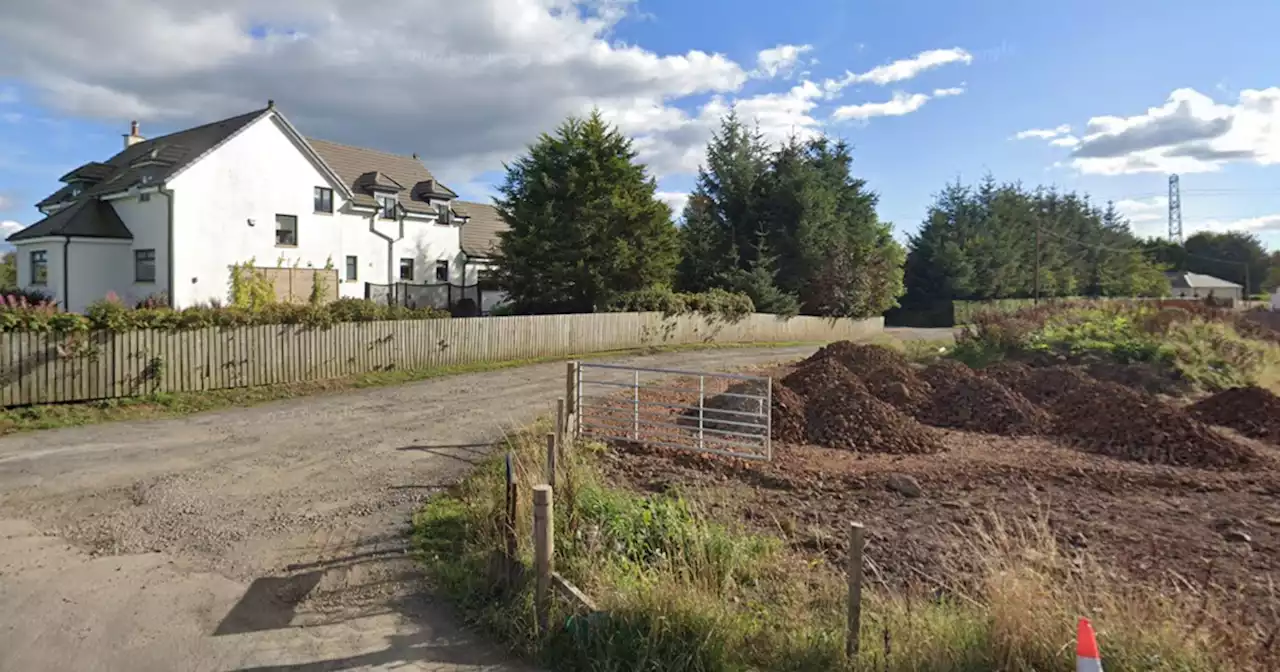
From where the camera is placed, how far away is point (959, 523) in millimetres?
7047

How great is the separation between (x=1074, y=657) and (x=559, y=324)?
20691 millimetres

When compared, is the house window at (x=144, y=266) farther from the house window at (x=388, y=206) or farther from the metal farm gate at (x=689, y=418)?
the metal farm gate at (x=689, y=418)

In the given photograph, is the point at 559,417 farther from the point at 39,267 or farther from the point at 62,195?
the point at 62,195

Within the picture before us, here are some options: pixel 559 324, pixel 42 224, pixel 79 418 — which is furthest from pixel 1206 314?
pixel 42 224

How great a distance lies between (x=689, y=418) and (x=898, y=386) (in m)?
5.80

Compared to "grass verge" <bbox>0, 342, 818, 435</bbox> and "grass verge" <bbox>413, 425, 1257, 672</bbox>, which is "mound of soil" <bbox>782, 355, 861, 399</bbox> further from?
"grass verge" <bbox>0, 342, 818, 435</bbox>

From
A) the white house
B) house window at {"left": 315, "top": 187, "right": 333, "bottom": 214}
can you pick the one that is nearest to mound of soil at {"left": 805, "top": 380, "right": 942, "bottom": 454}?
the white house

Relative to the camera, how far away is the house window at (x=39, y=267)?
2633 centimetres

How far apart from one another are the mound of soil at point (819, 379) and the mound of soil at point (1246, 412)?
248 inches

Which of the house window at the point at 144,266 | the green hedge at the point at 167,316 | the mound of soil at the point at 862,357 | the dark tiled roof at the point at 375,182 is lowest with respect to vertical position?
the mound of soil at the point at 862,357

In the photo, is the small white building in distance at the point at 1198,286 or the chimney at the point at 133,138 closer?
the chimney at the point at 133,138

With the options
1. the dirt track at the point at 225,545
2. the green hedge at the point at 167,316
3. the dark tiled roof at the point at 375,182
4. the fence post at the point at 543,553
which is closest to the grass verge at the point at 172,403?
the dirt track at the point at 225,545

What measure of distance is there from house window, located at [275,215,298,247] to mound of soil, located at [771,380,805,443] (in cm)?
2358

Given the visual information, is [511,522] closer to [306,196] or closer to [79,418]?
[79,418]
